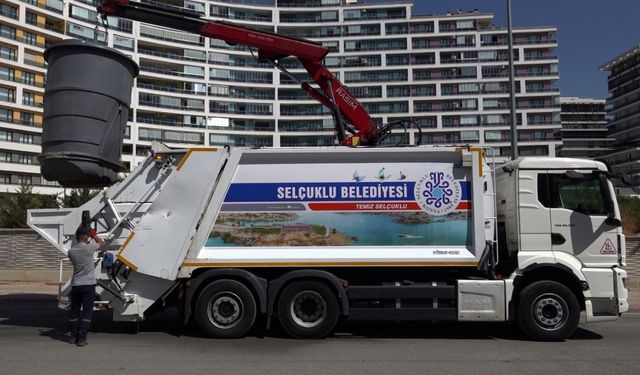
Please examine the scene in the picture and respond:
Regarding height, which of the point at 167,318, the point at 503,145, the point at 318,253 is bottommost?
the point at 167,318

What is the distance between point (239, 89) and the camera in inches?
3398

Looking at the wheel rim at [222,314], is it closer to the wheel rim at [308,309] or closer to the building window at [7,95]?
the wheel rim at [308,309]

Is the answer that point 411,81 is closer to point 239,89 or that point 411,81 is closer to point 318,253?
point 239,89

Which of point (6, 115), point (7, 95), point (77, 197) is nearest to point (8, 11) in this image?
point (7, 95)

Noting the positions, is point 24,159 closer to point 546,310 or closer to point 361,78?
point 361,78

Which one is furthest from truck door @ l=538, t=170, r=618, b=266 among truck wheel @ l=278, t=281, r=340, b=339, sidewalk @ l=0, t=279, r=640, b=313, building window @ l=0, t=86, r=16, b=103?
building window @ l=0, t=86, r=16, b=103

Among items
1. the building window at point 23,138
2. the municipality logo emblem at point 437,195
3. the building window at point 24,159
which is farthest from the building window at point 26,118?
the municipality logo emblem at point 437,195

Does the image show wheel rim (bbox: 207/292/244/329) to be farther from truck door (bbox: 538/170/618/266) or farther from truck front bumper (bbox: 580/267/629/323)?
truck front bumper (bbox: 580/267/629/323)

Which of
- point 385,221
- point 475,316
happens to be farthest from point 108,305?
point 475,316

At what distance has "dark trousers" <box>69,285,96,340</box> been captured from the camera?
25.7 ft

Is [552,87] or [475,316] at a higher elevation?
[552,87]

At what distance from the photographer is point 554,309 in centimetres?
811

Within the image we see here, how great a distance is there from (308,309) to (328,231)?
1228 millimetres

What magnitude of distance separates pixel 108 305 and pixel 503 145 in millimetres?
82215
